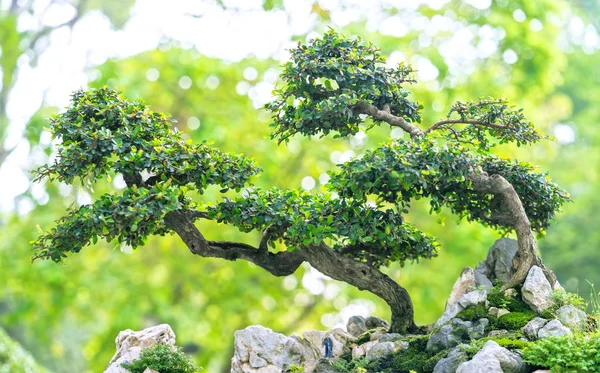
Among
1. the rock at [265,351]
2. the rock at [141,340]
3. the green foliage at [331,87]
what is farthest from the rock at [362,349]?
the green foliage at [331,87]

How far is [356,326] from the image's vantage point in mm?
8453

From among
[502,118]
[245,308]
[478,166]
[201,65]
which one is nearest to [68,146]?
[478,166]

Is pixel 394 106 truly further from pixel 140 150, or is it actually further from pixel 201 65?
pixel 201 65

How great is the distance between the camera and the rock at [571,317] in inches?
271

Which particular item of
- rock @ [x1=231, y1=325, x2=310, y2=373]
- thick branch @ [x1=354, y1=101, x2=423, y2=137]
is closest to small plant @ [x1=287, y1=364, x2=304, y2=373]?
rock @ [x1=231, y1=325, x2=310, y2=373]

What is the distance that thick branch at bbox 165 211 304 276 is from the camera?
7.42m

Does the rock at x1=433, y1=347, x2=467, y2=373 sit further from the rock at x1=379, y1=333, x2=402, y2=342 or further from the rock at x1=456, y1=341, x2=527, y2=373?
the rock at x1=379, y1=333, x2=402, y2=342

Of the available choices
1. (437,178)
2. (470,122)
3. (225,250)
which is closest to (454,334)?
(437,178)

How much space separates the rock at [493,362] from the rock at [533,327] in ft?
1.84

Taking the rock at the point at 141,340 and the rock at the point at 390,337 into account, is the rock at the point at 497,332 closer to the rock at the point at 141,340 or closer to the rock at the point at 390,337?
the rock at the point at 390,337

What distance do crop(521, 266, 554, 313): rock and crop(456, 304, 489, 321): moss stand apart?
455 mm

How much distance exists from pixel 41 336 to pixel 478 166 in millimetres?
12017

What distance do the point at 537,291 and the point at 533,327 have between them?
1.63 feet

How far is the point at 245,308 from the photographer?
47.2 feet
